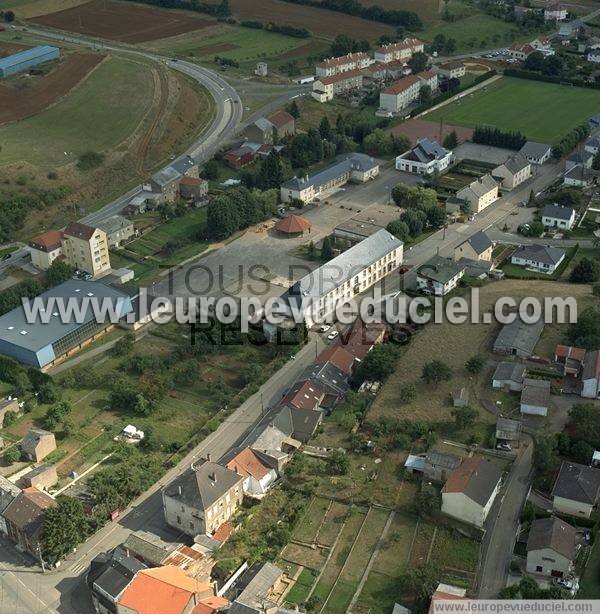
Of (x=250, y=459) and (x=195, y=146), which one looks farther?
(x=195, y=146)

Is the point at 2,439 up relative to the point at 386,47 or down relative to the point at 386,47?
down

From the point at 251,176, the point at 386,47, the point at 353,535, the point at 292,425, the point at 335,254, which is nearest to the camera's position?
the point at 353,535

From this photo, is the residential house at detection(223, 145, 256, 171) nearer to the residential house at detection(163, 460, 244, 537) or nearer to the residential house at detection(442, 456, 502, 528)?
the residential house at detection(163, 460, 244, 537)

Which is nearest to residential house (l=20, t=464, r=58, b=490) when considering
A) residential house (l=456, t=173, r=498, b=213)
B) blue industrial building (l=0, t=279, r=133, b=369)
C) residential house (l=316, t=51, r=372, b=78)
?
blue industrial building (l=0, t=279, r=133, b=369)

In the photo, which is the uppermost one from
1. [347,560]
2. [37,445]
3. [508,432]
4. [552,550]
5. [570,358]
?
[570,358]

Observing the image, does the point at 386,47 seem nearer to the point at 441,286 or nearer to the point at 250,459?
the point at 441,286

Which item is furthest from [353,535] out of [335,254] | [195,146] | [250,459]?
[195,146]

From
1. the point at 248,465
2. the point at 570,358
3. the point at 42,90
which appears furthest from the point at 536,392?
the point at 42,90

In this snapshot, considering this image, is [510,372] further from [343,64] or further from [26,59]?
[26,59]
